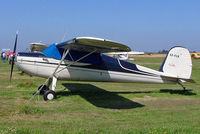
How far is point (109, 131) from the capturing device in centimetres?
465

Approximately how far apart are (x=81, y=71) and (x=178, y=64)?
172 inches

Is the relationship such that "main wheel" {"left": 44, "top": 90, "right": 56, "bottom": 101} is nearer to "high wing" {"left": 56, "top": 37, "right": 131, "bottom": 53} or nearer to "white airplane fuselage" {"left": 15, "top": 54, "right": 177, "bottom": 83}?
"white airplane fuselage" {"left": 15, "top": 54, "right": 177, "bottom": 83}

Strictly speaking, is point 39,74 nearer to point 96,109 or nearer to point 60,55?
point 60,55

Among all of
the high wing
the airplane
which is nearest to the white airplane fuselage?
the airplane

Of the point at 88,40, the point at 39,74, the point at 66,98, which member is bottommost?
the point at 66,98

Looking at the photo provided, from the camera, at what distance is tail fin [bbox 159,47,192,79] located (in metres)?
10.6

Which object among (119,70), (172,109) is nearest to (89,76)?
(119,70)

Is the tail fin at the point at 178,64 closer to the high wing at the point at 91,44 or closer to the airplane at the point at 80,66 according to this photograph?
the airplane at the point at 80,66

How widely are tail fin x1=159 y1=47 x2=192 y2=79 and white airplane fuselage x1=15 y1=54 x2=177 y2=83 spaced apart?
77cm

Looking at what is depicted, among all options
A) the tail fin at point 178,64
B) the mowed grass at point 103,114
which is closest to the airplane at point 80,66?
the tail fin at point 178,64

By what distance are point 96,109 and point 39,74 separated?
3.19 meters

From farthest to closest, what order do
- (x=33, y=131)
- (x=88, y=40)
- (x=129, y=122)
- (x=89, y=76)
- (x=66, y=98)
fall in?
(x=89, y=76)
(x=66, y=98)
(x=88, y=40)
(x=129, y=122)
(x=33, y=131)

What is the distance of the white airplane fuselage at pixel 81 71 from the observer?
30.5 ft

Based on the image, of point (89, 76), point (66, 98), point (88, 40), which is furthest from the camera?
point (89, 76)
